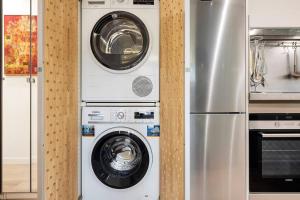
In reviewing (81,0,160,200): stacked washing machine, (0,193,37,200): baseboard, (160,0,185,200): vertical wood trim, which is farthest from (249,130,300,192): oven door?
(0,193,37,200): baseboard

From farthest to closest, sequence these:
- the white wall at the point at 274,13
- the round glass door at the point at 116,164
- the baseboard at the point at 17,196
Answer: the baseboard at the point at 17,196 < the white wall at the point at 274,13 < the round glass door at the point at 116,164

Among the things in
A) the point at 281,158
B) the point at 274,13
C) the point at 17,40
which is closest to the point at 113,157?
the point at 281,158

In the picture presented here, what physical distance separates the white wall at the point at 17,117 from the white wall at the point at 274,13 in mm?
2467

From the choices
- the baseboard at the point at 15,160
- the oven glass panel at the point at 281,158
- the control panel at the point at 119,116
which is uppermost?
the control panel at the point at 119,116

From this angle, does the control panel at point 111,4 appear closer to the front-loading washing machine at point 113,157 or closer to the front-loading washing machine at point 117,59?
the front-loading washing machine at point 117,59

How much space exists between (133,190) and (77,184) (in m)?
0.47

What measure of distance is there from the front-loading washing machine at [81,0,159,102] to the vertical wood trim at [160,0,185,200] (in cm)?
7

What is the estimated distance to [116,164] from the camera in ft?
7.50

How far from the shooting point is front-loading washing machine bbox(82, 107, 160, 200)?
7.34 feet

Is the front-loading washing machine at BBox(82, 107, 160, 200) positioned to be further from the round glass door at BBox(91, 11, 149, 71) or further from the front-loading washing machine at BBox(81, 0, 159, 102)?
the round glass door at BBox(91, 11, 149, 71)

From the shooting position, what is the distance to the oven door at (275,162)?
7.91ft

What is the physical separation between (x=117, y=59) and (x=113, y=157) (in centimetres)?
83

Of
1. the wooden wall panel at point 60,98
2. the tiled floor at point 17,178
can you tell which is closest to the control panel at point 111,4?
the wooden wall panel at point 60,98

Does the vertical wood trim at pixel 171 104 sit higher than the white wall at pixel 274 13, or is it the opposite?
the white wall at pixel 274 13
